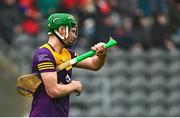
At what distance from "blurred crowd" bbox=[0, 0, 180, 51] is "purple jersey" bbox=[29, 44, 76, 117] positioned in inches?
261

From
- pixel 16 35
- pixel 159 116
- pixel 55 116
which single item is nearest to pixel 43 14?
pixel 16 35

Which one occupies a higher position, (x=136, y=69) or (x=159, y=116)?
(x=136, y=69)

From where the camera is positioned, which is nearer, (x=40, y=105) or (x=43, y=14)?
(x=40, y=105)

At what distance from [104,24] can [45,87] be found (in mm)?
7053

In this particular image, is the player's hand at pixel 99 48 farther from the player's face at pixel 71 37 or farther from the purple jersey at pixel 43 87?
the purple jersey at pixel 43 87

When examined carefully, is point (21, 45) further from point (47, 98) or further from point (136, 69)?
point (47, 98)

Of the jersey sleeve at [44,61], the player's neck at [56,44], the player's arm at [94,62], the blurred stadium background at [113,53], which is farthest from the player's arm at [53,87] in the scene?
the blurred stadium background at [113,53]

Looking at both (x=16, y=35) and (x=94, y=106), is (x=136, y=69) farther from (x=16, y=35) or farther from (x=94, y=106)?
(x=16, y=35)

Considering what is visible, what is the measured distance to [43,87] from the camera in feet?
23.2

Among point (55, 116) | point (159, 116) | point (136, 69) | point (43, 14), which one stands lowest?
point (55, 116)

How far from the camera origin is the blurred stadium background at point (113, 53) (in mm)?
13852

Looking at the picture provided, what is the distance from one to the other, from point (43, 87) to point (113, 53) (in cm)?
698

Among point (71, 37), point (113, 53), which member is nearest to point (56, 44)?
point (71, 37)

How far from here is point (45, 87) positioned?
22.9ft
